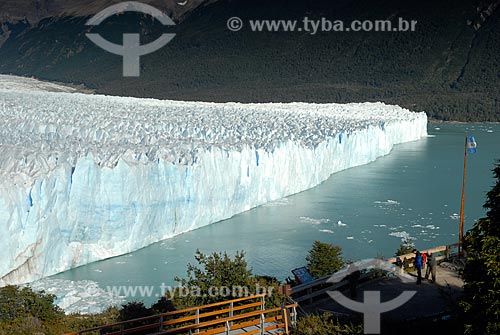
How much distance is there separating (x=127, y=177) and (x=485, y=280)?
6.57 meters

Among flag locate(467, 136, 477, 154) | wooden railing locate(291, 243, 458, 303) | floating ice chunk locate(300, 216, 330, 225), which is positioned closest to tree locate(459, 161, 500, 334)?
wooden railing locate(291, 243, 458, 303)

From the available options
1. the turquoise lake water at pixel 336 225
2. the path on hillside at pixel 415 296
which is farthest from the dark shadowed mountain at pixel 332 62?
the path on hillside at pixel 415 296

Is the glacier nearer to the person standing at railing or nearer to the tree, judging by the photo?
the person standing at railing

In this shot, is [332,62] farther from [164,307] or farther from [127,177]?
[164,307]

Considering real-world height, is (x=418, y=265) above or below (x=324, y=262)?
above

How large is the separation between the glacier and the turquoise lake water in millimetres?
299

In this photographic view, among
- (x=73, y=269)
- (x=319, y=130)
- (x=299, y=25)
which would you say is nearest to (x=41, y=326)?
(x=73, y=269)

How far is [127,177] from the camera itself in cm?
962

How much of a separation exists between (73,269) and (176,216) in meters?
2.15

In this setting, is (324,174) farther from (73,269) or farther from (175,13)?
(175,13)

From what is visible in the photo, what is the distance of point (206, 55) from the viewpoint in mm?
73500

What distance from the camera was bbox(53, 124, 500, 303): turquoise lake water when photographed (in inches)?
361

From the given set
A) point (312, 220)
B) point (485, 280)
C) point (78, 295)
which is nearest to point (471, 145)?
point (485, 280)

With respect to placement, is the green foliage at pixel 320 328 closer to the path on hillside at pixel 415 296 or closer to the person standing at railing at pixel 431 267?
the path on hillside at pixel 415 296
